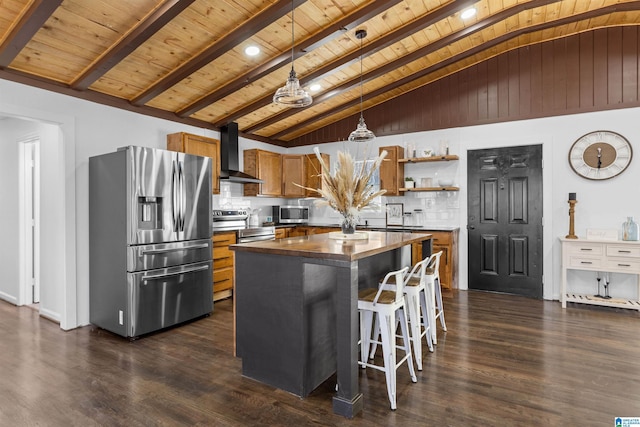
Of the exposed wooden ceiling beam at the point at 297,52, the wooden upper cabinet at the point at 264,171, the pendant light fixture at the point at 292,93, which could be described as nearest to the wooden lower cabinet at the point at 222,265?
the wooden upper cabinet at the point at 264,171

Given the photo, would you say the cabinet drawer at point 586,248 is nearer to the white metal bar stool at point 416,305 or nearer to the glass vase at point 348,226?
the white metal bar stool at point 416,305

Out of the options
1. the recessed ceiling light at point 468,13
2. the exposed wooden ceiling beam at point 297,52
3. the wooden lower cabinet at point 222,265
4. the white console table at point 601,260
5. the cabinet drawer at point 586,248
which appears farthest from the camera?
the wooden lower cabinet at point 222,265

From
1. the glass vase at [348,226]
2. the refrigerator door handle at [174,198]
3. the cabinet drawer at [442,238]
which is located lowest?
the cabinet drawer at [442,238]

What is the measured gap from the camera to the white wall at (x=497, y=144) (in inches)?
151

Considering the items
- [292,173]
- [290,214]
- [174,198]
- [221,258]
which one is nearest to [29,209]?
[174,198]

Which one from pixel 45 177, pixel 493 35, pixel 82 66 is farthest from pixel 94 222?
pixel 493 35

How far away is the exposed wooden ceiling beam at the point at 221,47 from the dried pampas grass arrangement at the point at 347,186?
1.35 m

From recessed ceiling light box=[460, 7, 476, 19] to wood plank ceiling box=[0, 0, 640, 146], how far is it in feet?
0.21

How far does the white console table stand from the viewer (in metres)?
4.12

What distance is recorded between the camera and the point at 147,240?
11.5 feet

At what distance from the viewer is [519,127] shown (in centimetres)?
507

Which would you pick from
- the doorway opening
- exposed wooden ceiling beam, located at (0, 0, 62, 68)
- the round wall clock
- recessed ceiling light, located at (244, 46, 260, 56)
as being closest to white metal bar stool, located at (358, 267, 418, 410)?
recessed ceiling light, located at (244, 46, 260, 56)

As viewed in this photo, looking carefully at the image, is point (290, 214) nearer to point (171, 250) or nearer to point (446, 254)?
point (446, 254)

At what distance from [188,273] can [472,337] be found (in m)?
2.94
